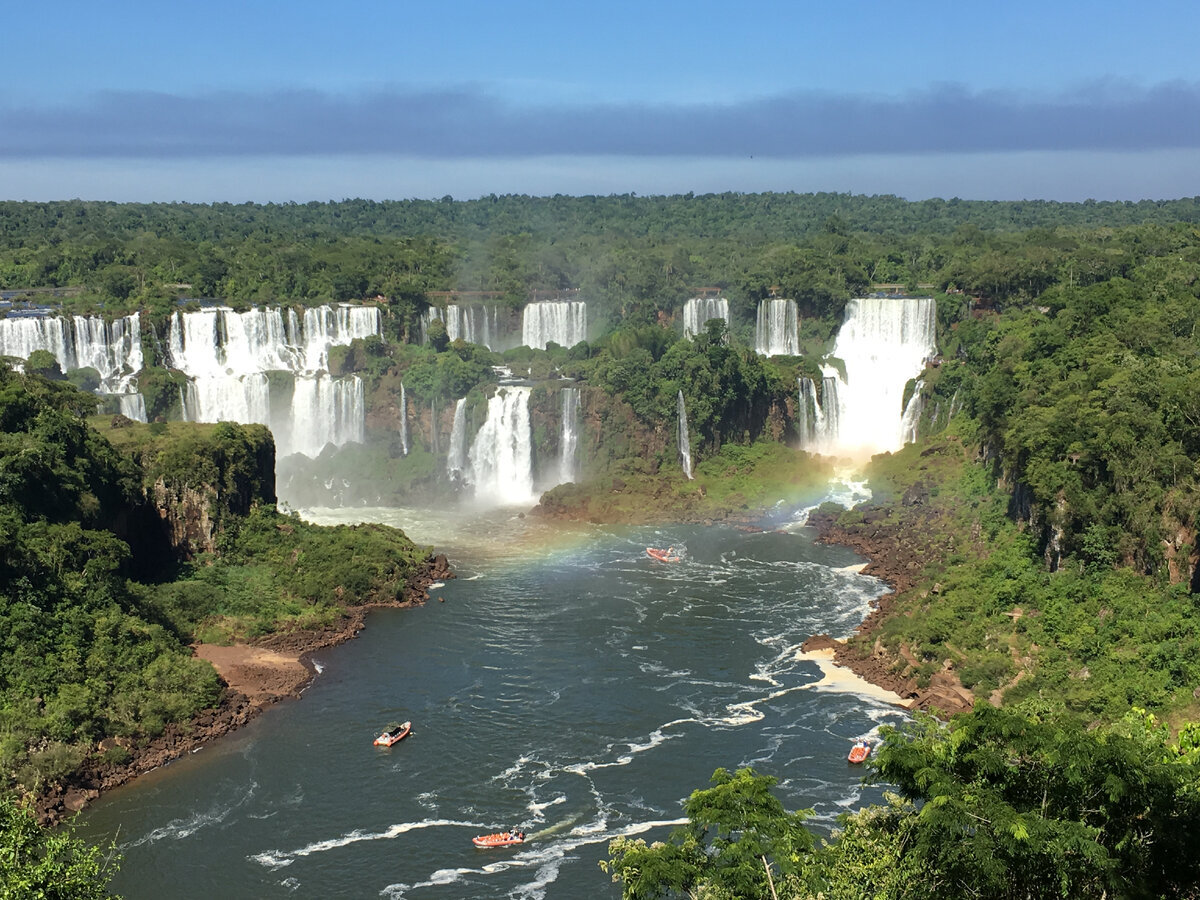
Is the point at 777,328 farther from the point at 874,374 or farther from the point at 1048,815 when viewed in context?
the point at 1048,815

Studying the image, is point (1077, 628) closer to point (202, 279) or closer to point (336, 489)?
point (336, 489)

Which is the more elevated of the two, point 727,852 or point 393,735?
point 727,852

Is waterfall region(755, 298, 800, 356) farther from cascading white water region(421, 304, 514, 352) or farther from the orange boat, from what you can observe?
the orange boat

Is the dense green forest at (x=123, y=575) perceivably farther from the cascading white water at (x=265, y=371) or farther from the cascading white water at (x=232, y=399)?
the cascading white water at (x=232, y=399)

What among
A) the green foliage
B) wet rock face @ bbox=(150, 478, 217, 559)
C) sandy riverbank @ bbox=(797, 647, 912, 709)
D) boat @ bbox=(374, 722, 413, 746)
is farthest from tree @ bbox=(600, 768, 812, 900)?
wet rock face @ bbox=(150, 478, 217, 559)

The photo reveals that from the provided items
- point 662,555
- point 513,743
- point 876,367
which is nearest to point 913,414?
point 876,367

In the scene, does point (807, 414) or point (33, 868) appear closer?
point (33, 868)
